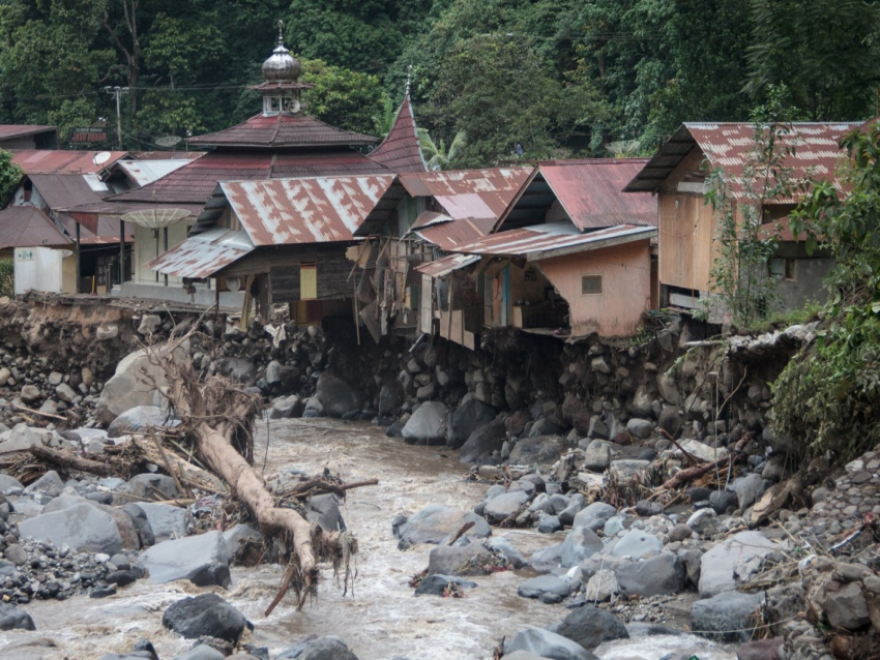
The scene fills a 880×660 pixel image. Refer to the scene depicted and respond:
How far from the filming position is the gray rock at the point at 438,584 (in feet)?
50.7

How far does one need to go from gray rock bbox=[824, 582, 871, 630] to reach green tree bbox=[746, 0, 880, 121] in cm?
1403

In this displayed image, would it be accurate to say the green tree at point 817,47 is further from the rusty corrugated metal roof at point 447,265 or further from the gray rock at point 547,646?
the gray rock at point 547,646

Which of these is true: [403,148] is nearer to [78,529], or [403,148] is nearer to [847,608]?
[78,529]

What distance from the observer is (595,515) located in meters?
17.6

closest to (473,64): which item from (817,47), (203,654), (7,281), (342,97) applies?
(342,97)

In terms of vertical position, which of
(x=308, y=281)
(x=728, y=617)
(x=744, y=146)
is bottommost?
(x=728, y=617)

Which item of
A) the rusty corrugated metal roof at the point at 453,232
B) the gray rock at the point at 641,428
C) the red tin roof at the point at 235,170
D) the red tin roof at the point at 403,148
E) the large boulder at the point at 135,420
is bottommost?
the large boulder at the point at 135,420

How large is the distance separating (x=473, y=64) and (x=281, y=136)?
605 cm

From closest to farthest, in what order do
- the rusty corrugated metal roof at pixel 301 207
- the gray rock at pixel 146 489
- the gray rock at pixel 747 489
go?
the gray rock at pixel 747 489
the gray rock at pixel 146 489
the rusty corrugated metal roof at pixel 301 207

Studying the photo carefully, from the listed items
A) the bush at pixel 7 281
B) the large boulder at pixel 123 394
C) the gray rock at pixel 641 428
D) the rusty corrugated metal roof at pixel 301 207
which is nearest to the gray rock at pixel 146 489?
the gray rock at pixel 641 428

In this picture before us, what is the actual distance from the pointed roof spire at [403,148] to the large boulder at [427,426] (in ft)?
33.9

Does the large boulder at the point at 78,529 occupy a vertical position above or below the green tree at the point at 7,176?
below

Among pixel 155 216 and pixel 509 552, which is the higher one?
pixel 155 216

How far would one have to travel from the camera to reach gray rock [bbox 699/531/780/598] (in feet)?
46.5
